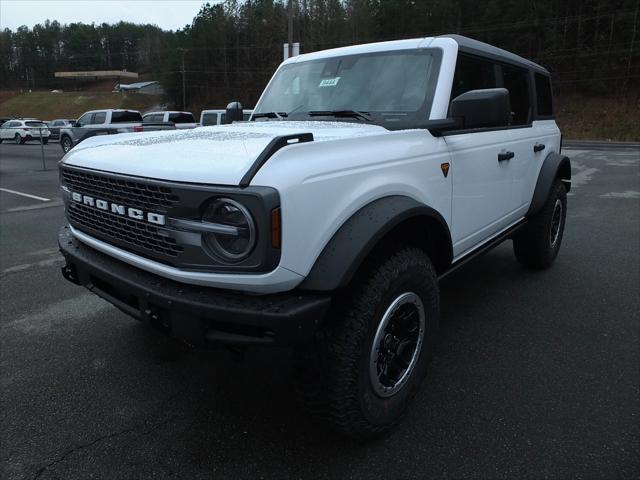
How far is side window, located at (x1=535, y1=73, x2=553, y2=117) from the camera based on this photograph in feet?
14.8

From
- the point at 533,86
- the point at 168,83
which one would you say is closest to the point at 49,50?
the point at 168,83

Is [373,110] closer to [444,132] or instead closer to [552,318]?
[444,132]

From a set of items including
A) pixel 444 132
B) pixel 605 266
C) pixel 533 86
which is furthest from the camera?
pixel 605 266

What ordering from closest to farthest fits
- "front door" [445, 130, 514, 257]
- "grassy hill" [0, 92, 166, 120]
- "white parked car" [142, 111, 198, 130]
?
"front door" [445, 130, 514, 257] < "white parked car" [142, 111, 198, 130] < "grassy hill" [0, 92, 166, 120]

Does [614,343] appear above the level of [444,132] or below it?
below

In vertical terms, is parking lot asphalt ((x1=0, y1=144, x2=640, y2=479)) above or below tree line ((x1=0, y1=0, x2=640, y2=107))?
below

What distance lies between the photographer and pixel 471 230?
10.2 feet

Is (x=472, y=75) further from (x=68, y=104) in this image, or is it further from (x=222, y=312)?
(x=68, y=104)

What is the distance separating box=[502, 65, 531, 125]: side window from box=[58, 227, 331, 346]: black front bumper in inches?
110

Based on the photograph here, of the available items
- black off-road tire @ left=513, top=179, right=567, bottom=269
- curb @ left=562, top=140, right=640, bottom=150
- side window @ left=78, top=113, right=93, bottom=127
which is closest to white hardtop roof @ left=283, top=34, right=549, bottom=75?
black off-road tire @ left=513, top=179, right=567, bottom=269

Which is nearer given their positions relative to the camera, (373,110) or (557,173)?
(373,110)

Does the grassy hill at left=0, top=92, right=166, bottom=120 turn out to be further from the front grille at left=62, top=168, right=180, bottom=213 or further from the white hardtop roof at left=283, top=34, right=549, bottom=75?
the front grille at left=62, top=168, right=180, bottom=213

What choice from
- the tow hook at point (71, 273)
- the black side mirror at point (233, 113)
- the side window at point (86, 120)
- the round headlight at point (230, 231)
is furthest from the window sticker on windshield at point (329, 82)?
the side window at point (86, 120)

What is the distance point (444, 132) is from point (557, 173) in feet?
7.98
